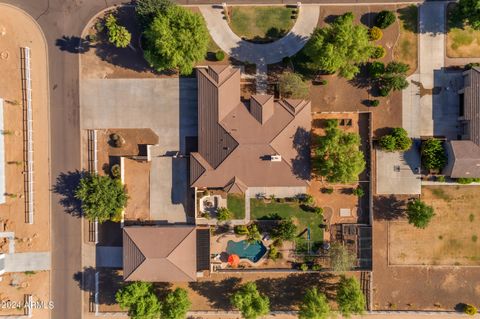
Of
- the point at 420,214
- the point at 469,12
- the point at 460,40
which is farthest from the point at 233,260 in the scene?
the point at 469,12

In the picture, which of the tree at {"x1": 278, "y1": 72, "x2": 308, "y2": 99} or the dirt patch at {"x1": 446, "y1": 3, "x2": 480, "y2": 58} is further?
the dirt patch at {"x1": 446, "y1": 3, "x2": 480, "y2": 58}

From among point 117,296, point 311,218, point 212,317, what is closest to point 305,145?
point 311,218

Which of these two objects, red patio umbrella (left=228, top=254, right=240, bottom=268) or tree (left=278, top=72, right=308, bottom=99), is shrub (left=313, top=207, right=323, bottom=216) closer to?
red patio umbrella (left=228, top=254, right=240, bottom=268)

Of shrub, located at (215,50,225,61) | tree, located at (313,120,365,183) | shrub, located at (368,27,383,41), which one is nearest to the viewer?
tree, located at (313,120,365,183)

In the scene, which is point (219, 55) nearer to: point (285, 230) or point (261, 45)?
point (261, 45)

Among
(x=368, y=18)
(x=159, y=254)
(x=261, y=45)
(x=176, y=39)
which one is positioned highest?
(x=368, y=18)

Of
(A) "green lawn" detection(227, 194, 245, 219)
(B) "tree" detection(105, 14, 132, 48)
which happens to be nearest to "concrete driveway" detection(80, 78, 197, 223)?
(B) "tree" detection(105, 14, 132, 48)
